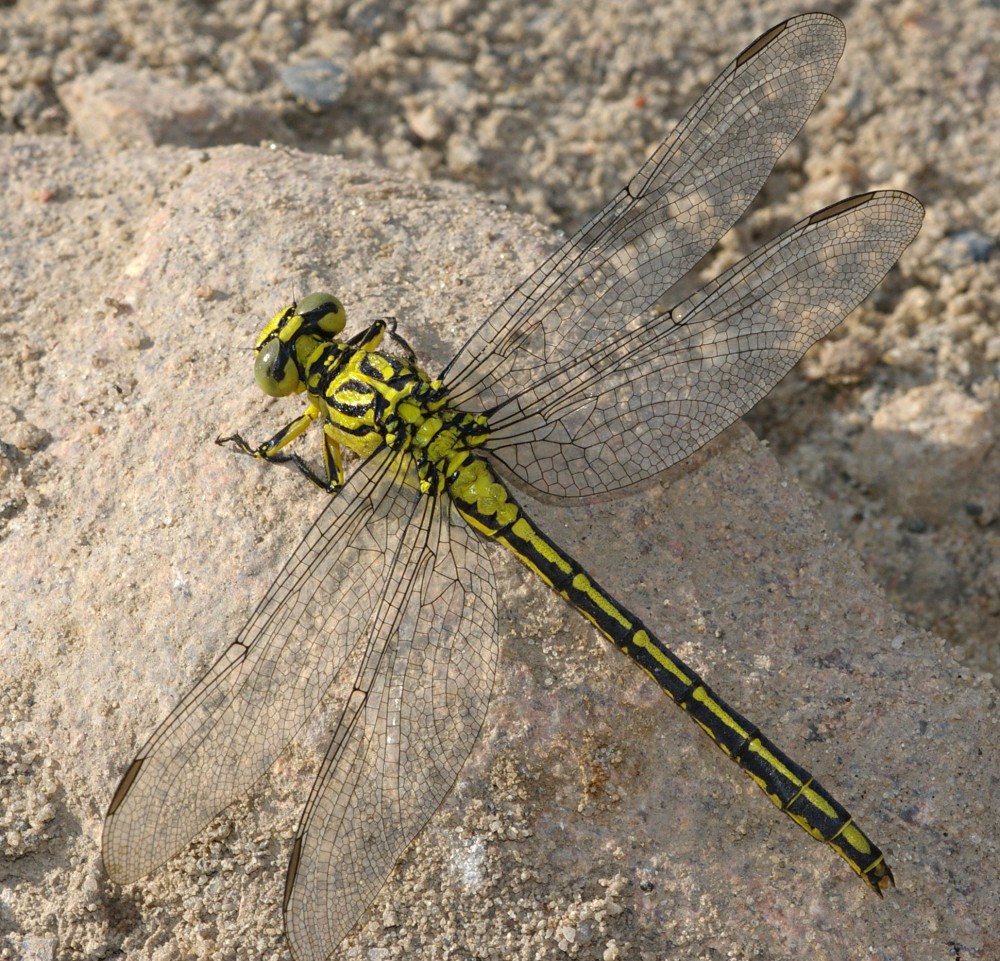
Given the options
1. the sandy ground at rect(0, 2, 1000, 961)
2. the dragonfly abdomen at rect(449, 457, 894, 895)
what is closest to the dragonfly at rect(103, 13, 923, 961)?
the dragonfly abdomen at rect(449, 457, 894, 895)

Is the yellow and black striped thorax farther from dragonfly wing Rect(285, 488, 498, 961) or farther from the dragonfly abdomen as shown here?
dragonfly wing Rect(285, 488, 498, 961)

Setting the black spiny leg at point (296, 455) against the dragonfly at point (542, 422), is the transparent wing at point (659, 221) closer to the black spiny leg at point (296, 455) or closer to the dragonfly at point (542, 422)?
the dragonfly at point (542, 422)

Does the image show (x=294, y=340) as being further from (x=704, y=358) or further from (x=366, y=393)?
(x=704, y=358)

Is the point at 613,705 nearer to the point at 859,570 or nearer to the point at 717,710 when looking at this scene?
the point at 717,710

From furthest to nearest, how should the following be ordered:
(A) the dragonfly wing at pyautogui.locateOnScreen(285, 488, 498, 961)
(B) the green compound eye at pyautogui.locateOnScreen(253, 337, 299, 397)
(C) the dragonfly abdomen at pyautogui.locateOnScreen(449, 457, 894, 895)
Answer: (B) the green compound eye at pyautogui.locateOnScreen(253, 337, 299, 397)
(C) the dragonfly abdomen at pyautogui.locateOnScreen(449, 457, 894, 895)
(A) the dragonfly wing at pyautogui.locateOnScreen(285, 488, 498, 961)

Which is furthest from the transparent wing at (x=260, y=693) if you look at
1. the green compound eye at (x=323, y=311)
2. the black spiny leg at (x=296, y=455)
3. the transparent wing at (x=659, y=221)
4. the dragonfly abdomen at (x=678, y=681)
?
the transparent wing at (x=659, y=221)

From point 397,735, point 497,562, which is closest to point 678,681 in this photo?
point 497,562
